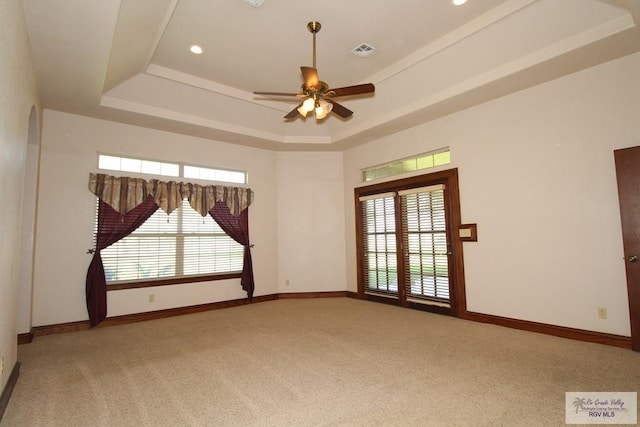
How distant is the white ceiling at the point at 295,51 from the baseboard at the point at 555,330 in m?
2.90

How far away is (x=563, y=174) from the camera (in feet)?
12.5

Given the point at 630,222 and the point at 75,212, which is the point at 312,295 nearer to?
the point at 75,212

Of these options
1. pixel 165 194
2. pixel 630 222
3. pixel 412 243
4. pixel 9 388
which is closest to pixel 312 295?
pixel 412 243

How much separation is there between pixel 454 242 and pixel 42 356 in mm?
5168

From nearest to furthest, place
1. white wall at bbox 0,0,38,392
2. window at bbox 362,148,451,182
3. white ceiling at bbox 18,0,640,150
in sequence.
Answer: white wall at bbox 0,0,38,392
white ceiling at bbox 18,0,640,150
window at bbox 362,148,451,182

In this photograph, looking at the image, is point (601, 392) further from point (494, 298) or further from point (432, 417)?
point (494, 298)

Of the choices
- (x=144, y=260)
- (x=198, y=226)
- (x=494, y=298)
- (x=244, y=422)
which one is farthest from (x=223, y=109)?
(x=494, y=298)

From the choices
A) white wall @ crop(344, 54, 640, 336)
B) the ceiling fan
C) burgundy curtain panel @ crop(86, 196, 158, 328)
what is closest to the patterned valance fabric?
burgundy curtain panel @ crop(86, 196, 158, 328)

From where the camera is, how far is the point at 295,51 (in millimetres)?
4113

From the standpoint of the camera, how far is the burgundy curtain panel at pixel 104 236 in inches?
178

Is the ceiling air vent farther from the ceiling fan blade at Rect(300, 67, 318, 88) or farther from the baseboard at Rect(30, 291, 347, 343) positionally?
the baseboard at Rect(30, 291, 347, 343)

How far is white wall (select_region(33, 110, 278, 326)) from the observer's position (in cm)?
433

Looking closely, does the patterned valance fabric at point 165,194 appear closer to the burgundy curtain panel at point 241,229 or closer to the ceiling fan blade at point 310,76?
the burgundy curtain panel at point 241,229

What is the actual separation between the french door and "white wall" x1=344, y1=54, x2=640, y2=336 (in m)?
0.23
